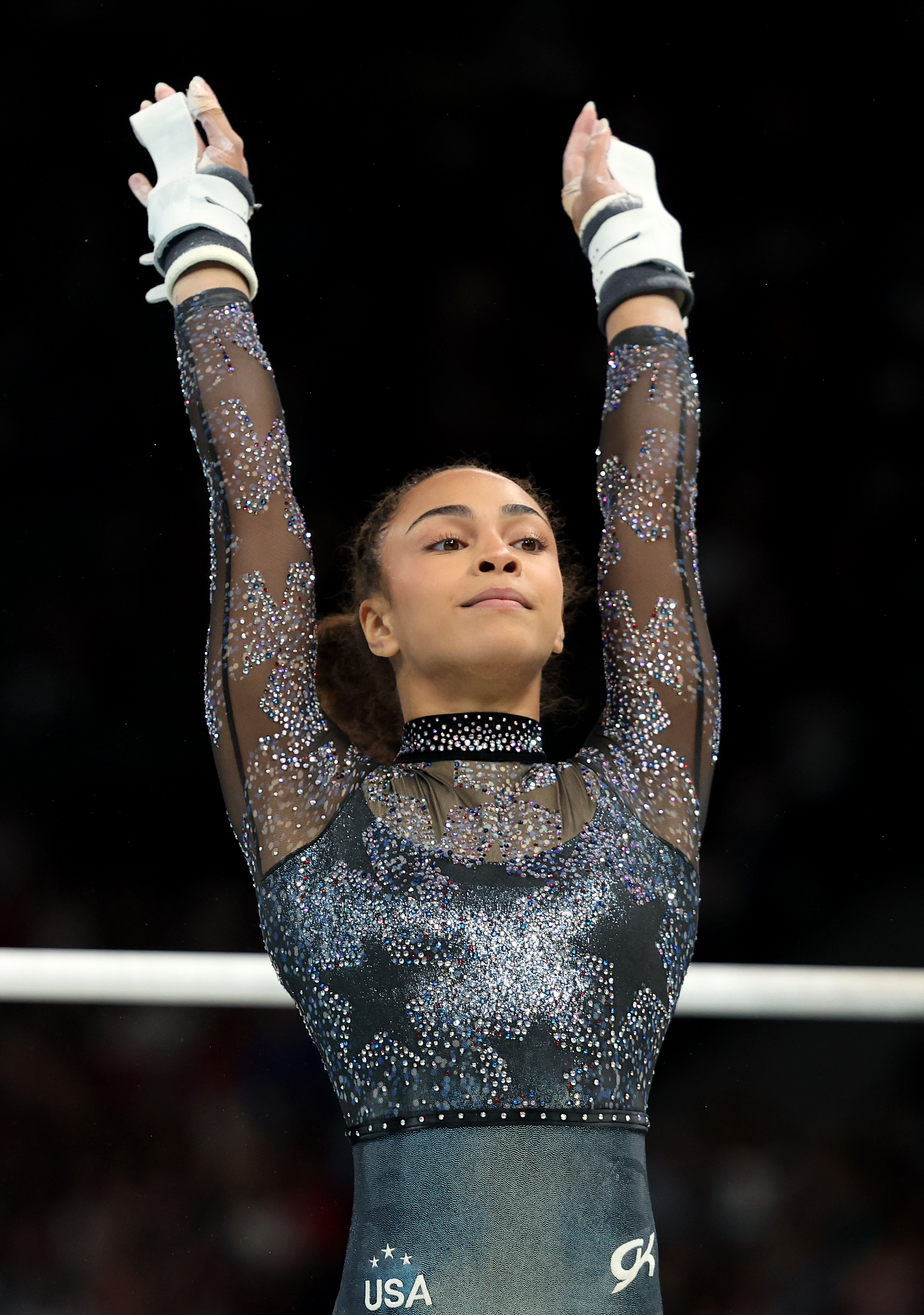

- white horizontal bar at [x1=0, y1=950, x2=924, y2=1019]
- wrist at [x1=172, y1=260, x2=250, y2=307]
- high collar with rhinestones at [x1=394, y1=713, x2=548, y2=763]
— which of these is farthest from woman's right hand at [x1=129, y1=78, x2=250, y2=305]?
white horizontal bar at [x1=0, y1=950, x2=924, y2=1019]

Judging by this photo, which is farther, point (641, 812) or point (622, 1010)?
point (641, 812)

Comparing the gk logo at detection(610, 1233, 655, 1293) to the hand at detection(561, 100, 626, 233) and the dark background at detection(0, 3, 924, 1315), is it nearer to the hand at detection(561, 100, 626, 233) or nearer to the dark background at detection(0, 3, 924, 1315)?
the hand at detection(561, 100, 626, 233)

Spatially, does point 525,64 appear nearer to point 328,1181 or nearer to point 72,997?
point 72,997

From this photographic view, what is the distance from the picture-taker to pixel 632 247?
4.99 ft

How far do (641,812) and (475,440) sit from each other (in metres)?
1.62

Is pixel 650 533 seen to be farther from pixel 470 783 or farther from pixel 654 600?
pixel 470 783

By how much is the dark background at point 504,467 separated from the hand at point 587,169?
3.32ft

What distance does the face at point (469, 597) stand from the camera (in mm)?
1306

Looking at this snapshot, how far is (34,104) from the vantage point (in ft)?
8.23

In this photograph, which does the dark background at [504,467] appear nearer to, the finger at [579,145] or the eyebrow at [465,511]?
the finger at [579,145]

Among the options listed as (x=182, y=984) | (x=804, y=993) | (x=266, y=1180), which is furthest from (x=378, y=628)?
(x=266, y=1180)

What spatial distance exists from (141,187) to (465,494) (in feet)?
1.94

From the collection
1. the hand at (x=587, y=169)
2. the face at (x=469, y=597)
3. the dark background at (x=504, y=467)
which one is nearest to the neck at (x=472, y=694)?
the face at (x=469, y=597)

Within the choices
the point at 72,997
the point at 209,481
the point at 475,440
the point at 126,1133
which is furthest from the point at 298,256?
the point at 126,1133
